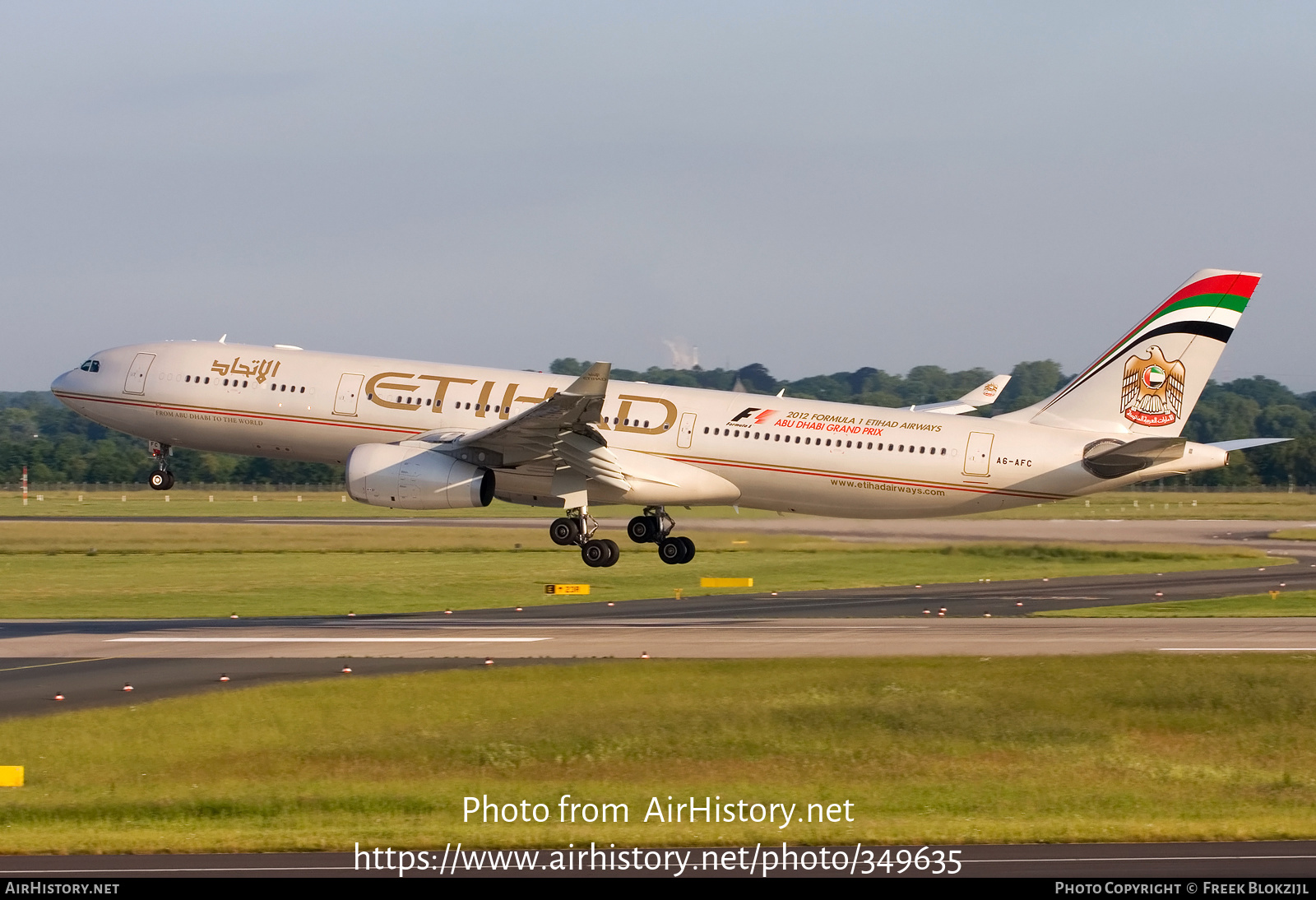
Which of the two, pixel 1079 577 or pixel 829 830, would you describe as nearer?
pixel 829 830

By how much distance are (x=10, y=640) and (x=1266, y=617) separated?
134 ft

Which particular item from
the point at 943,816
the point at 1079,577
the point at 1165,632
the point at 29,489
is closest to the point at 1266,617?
the point at 1165,632

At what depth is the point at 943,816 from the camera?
26.3 m

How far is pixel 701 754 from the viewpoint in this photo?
31.1 metres

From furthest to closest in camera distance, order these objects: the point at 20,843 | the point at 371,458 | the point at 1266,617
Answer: the point at 1266,617, the point at 371,458, the point at 20,843

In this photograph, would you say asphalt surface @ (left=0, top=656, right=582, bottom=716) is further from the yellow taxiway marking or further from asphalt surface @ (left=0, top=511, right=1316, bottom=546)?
asphalt surface @ (left=0, top=511, right=1316, bottom=546)

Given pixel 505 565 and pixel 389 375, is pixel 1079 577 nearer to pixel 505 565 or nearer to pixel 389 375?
pixel 505 565

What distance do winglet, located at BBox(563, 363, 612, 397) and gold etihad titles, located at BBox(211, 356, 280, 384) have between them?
11.3 metres

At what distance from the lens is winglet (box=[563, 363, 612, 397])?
39281 millimetres

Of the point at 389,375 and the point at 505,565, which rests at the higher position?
the point at 389,375

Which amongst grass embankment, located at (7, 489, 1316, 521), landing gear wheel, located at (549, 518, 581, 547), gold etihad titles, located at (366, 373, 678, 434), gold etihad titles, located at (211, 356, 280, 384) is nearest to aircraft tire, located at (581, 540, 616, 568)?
landing gear wheel, located at (549, 518, 581, 547)

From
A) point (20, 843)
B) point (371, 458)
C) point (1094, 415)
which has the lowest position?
point (20, 843)

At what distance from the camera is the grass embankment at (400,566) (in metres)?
58.6

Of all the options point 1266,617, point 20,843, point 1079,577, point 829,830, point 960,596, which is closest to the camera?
point 20,843
